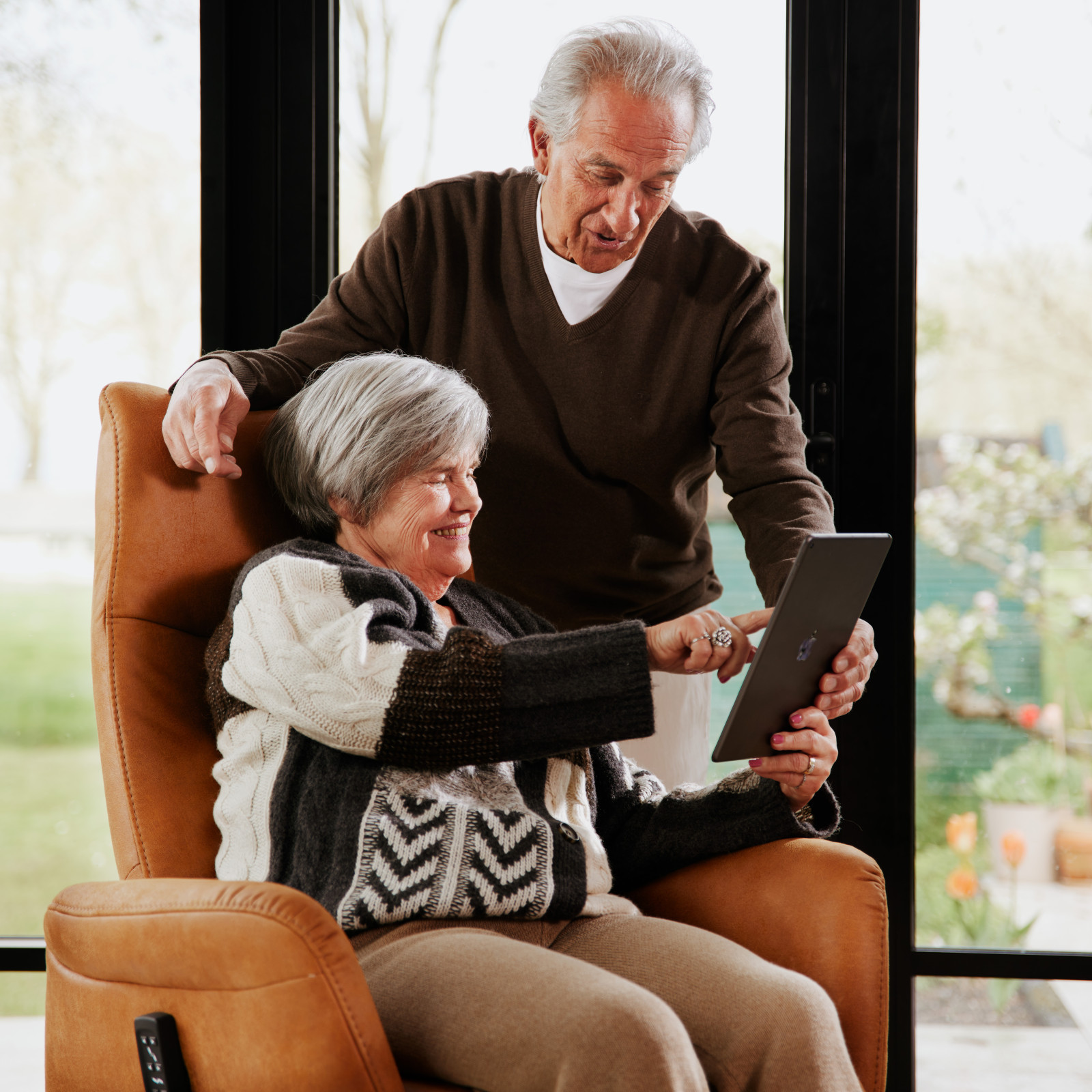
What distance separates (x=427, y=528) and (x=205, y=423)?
318 mm

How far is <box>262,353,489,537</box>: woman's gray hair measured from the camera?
53.4 inches

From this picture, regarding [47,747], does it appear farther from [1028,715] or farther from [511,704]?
[1028,715]

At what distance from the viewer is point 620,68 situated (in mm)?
1480

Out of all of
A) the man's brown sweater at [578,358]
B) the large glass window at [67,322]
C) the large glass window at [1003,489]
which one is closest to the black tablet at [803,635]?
the man's brown sweater at [578,358]

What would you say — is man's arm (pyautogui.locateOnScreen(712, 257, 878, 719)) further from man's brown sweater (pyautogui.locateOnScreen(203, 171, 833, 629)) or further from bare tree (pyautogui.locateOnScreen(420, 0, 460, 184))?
bare tree (pyautogui.locateOnScreen(420, 0, 460, 184))

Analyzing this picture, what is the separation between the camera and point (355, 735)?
3.77 ft

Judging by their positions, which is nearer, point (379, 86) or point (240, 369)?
point (240, 369)

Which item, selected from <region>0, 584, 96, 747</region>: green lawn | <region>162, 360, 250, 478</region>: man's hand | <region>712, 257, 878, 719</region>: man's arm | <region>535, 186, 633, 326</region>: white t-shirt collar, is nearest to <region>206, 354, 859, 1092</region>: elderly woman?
<region>162, 360, 250, 478</region>: man's hand

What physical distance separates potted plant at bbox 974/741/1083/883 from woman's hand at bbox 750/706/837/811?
865 millimetres

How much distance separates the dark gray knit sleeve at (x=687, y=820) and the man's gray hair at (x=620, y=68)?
93 centimetres

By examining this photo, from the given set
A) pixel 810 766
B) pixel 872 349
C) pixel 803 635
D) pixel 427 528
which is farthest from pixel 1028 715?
pixel 427 528

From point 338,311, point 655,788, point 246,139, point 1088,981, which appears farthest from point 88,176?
point 1088,981

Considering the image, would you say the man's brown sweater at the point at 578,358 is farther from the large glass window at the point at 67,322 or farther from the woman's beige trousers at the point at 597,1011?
the woman's beige trousers at the point at 597,1011

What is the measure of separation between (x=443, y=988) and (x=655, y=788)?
22.7 inches
